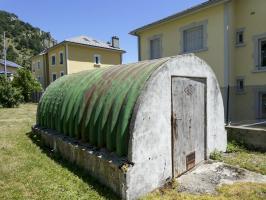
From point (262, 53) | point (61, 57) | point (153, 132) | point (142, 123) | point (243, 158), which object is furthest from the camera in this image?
point (61, 57)

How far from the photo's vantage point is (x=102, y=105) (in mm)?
5844

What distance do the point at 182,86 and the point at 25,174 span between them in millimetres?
4283

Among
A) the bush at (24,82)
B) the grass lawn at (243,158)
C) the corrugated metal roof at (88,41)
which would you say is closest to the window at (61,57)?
the corrugated metal roof at (88,41)

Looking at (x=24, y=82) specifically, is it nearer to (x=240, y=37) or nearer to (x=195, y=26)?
(x=195, y=26)

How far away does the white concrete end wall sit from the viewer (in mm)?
4727

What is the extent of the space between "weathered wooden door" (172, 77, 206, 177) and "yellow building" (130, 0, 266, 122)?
8.45 metres

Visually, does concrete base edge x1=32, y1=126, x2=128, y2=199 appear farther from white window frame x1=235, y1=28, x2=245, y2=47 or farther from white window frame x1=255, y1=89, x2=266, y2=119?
white window frame x1=235, y1=28, x2=245, y2=47

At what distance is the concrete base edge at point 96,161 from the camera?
4738mm

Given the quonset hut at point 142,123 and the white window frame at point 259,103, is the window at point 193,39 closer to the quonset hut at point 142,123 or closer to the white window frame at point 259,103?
the white window frame at point 259,103

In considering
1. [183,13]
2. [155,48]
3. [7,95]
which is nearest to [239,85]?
[183,13]

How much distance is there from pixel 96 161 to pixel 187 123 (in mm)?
2335

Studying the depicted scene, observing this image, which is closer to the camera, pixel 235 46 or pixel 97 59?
pixel 235 46

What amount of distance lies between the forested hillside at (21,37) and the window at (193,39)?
88518 millimetres

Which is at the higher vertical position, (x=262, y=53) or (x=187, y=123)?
(x=262, y=53)
